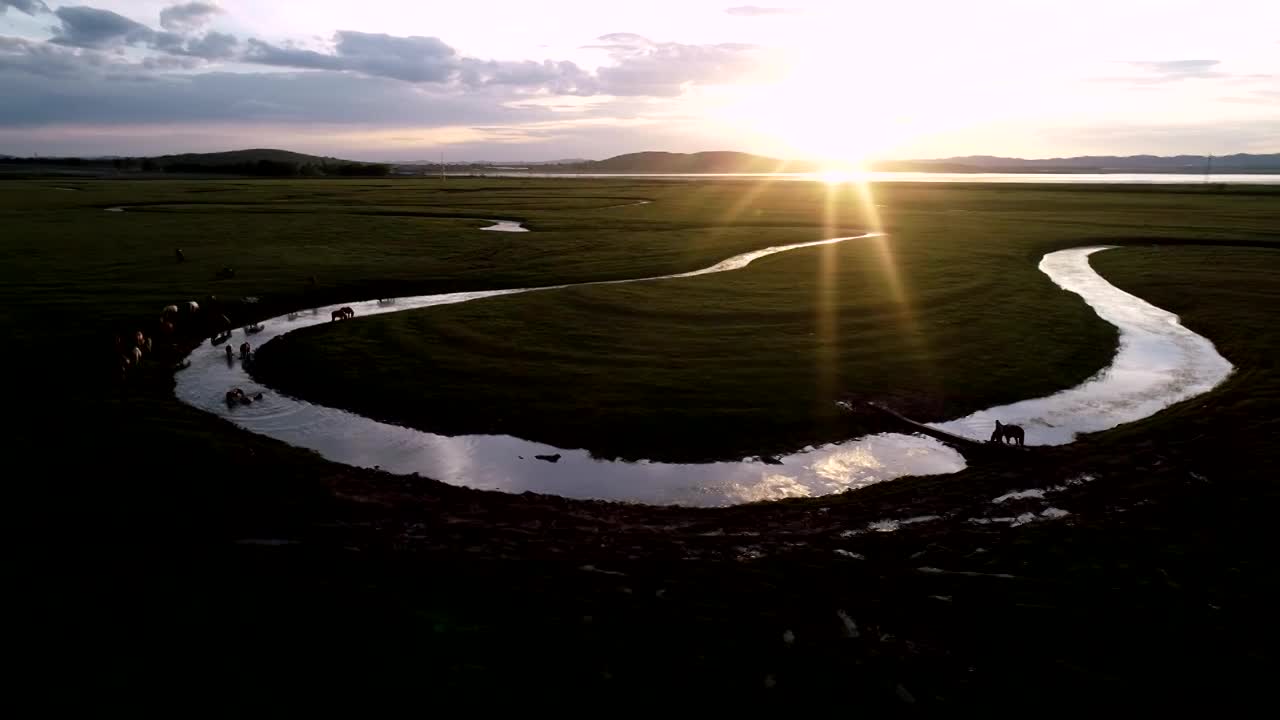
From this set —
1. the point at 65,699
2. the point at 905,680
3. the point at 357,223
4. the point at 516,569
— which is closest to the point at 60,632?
the point at 65,699

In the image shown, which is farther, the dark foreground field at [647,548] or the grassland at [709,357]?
the grassland at [709,357]

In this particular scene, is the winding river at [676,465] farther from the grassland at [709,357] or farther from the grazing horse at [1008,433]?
the grazing horse at [1008,433]

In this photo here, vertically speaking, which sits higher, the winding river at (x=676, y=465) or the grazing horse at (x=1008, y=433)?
the grazing horse at (x=1008, y=433)

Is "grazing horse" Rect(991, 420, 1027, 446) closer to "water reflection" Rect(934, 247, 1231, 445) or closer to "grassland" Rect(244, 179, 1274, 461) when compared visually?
"water reflection" Rect(934, 247, 1231, 445)

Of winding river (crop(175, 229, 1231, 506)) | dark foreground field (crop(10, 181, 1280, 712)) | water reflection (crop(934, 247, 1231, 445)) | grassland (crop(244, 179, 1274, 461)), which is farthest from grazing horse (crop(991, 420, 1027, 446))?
grassland (crop(244, 179, 1274, 461))

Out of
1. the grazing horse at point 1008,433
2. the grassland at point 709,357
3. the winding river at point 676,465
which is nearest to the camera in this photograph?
the winding river at point 676,465

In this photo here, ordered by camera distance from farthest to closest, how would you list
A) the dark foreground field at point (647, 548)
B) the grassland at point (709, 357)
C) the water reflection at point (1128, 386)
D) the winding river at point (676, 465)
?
the water reflection at point (1128, 386)
the grassland at point (709, 357)
the winding river at point (676, 465)
the dark foreground field at point (647, 548)

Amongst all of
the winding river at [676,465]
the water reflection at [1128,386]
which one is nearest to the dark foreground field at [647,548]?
the water reflection at [1128,386]
